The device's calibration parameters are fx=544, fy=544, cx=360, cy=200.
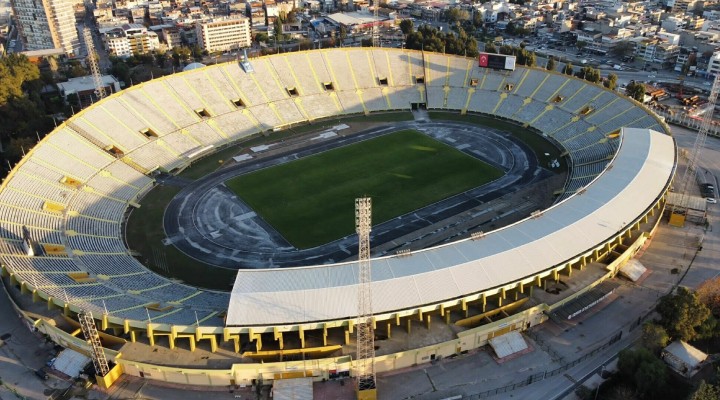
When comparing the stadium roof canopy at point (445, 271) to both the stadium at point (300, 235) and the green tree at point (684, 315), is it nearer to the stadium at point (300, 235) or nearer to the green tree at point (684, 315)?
the stadium at point (300, 235)

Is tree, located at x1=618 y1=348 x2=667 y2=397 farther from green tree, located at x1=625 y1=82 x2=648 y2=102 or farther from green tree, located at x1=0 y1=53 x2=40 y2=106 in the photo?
green tree, located at x1=0 y1=53 x2=40 y2=106

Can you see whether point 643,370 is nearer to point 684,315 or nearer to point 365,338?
point 684,315

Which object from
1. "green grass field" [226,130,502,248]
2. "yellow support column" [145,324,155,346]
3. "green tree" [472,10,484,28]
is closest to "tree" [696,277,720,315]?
"green grass field" [226,130,502,248]

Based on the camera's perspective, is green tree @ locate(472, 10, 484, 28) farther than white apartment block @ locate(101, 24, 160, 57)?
Yes

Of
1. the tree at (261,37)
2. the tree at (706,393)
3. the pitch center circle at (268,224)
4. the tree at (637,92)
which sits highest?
the tree at (261,37)

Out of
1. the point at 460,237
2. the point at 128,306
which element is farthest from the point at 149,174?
the point at 460,237

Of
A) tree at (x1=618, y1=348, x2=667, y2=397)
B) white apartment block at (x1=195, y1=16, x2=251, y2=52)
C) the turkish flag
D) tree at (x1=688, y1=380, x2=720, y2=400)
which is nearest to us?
tree at (x1=688, y1=380, x2=720, y2=400)

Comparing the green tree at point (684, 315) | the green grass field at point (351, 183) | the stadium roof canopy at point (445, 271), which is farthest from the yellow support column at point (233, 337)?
the green tree at point (684, 315)
